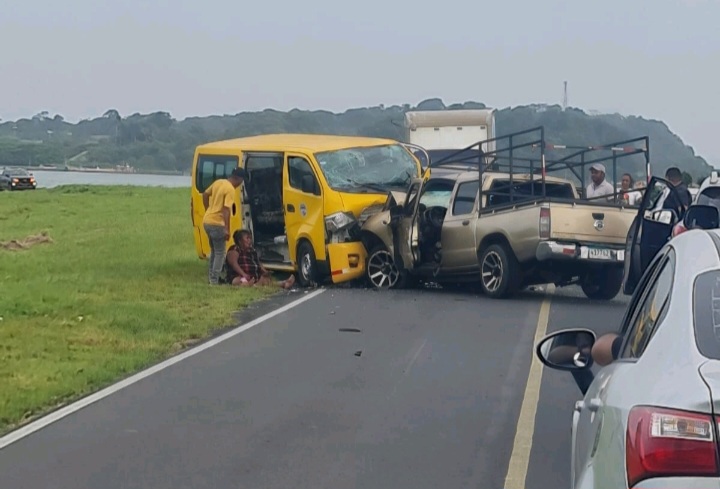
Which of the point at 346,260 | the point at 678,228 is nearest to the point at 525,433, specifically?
the point at 678,228

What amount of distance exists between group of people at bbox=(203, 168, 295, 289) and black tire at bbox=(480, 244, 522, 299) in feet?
11.0

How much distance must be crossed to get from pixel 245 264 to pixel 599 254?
228 inches

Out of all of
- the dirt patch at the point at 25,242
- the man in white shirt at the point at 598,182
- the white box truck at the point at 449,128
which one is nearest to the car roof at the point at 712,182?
the man in white shirt at the point at 598,182

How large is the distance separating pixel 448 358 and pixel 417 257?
579 cm

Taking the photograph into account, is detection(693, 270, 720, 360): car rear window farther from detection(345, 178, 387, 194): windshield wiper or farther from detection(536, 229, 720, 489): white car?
detection(345, 178, 387, 194): windshield wiper

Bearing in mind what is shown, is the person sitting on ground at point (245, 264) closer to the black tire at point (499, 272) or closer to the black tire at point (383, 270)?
the black tire at point (383, 270)

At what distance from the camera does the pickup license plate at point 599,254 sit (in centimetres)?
1555

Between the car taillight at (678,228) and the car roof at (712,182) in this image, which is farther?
the car roof at (712,182)

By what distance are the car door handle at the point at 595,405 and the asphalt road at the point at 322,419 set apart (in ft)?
9.20

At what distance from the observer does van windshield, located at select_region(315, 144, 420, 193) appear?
733 inches

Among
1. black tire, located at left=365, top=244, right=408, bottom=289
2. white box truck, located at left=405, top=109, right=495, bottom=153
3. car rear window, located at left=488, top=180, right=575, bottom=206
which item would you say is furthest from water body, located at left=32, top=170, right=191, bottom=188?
car rear window, located at left=488, top=180, right=575, bottom=206

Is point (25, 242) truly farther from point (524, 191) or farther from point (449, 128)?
point (524, 191)

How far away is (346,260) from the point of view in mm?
17984

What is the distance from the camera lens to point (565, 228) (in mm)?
15578
